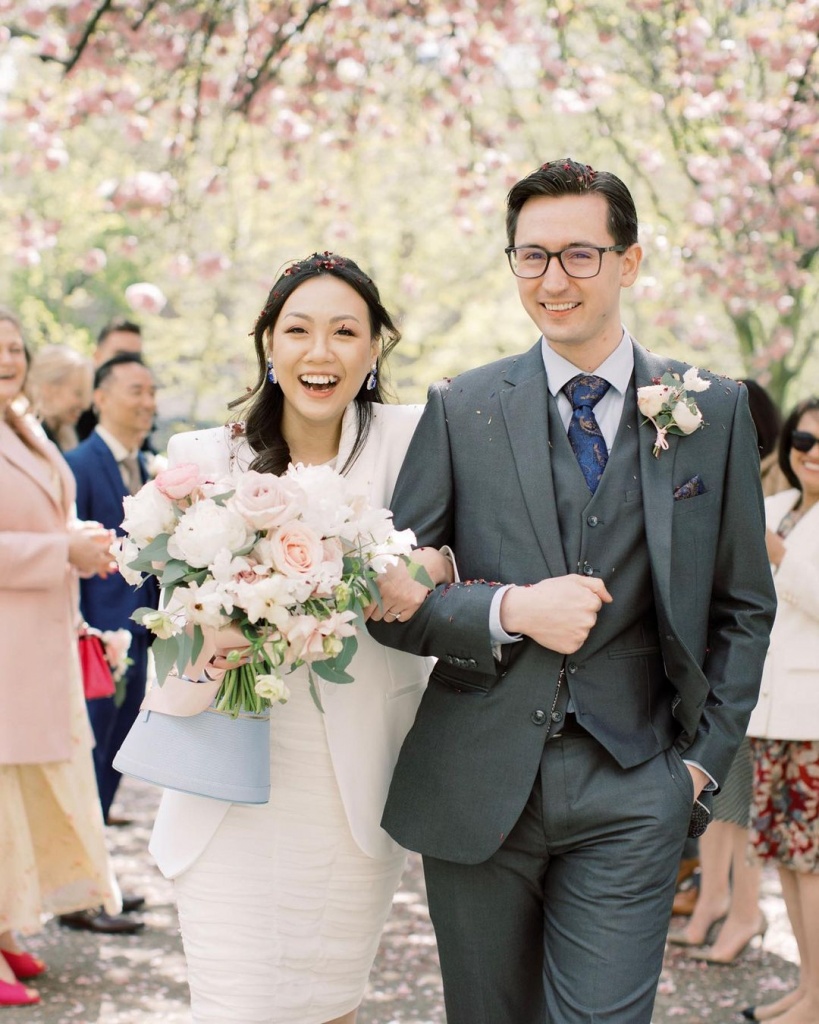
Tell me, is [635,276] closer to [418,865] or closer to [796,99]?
[418,865]

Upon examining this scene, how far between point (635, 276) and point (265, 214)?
60.0ft

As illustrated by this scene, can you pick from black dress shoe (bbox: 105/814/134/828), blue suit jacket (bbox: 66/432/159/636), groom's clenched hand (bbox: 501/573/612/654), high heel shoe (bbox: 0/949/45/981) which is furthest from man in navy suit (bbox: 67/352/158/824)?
groom's clenched hand (bbox: 501/573/612/654)

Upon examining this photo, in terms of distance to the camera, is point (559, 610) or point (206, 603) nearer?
point (206, 603)

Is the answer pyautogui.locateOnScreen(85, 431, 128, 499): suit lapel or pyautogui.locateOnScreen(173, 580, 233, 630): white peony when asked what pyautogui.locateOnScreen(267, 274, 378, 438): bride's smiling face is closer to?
pyautogui.locateOnScreen(173, 580, 233, 630): white peony

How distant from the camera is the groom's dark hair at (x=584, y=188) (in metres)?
3.18

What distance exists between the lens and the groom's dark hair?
3.18m

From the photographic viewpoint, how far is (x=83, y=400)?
796cm

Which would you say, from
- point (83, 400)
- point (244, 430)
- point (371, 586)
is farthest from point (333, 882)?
point (83, 400)

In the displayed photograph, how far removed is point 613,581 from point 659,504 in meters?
0.21

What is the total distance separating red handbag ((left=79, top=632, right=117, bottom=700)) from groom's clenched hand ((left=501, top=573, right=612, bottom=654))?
3.06m

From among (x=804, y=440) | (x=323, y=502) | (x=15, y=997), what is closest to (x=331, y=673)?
(x=323, y=502)

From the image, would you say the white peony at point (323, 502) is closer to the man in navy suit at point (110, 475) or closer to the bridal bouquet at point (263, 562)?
the bridal bouquet at point (263, 562)

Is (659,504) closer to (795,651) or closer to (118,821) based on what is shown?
(795,651)

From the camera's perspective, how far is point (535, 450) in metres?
3.18
